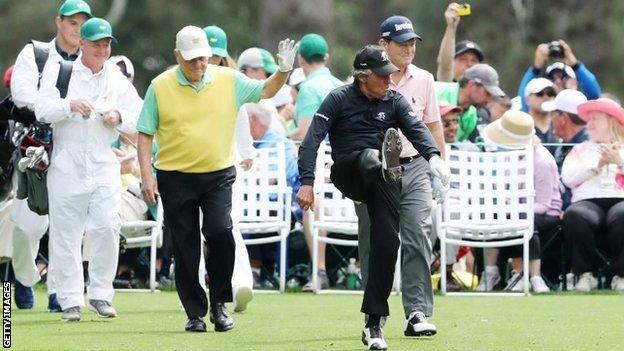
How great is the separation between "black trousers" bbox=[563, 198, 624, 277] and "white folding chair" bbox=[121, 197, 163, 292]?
395 cm

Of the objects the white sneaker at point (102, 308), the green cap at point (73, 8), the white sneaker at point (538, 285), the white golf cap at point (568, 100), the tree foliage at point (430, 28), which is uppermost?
Answer: the tree foliage at point (430, 28)

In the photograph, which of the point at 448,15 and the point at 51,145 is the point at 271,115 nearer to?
the point at 448,15

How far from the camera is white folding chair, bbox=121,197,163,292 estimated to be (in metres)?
18.0

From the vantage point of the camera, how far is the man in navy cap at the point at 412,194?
1305 centimetres

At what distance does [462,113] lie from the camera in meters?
18.8

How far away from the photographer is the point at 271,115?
63.4ft

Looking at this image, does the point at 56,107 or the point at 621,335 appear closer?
the point at 621,335

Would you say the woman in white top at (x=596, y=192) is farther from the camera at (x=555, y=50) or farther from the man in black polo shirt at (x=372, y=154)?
the man in black polo shirt at (x=372, y=154)

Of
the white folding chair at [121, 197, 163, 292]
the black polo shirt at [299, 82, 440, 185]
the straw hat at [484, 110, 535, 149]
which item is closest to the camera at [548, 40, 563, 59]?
the straw hat at [484, 110, 535, 149]

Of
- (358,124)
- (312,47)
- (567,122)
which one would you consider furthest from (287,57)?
(567,122)

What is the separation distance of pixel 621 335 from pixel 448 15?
5.98m

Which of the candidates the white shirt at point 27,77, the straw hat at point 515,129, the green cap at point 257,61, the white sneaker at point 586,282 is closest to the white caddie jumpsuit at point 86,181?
the white shirt at point 27,77

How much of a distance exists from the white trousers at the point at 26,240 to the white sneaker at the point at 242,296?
1.54 m

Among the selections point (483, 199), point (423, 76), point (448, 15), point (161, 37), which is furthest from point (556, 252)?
point (161, 37)
